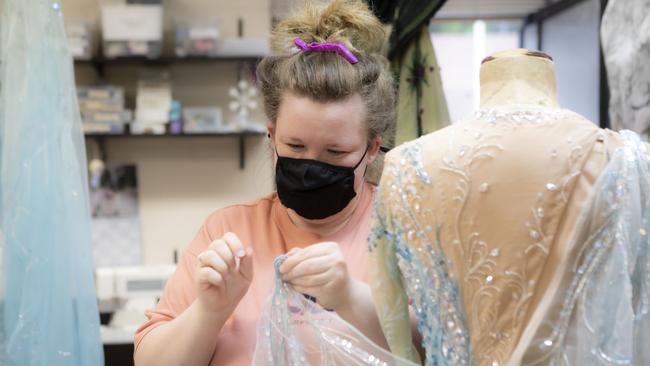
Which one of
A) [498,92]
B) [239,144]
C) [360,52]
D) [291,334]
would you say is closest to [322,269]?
[291,334]

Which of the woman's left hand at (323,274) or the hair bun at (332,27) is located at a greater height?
the hair bun at (332,27)

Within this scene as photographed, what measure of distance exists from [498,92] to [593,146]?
158 millimetres

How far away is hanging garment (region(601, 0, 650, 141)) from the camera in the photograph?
1774mm

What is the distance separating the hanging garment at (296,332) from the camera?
1.03 m

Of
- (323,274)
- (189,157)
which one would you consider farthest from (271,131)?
(189,157)

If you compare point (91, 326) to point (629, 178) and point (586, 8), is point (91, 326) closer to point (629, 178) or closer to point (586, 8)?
point (629, 178)

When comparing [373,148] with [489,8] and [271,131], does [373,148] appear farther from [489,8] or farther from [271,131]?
[489,8]

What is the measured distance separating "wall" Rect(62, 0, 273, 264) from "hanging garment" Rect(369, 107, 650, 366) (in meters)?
2.67

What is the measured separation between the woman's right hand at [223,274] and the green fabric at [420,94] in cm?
175

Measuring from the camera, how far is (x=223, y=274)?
1.11m

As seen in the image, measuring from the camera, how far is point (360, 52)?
1.40 meters

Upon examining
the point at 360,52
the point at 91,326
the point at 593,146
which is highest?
the point at 360,52

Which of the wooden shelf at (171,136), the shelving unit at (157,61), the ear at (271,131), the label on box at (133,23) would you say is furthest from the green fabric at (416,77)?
the ear at (271,131)

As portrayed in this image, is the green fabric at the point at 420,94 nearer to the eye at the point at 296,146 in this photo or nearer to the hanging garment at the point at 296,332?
the eye at the point at 296,146
